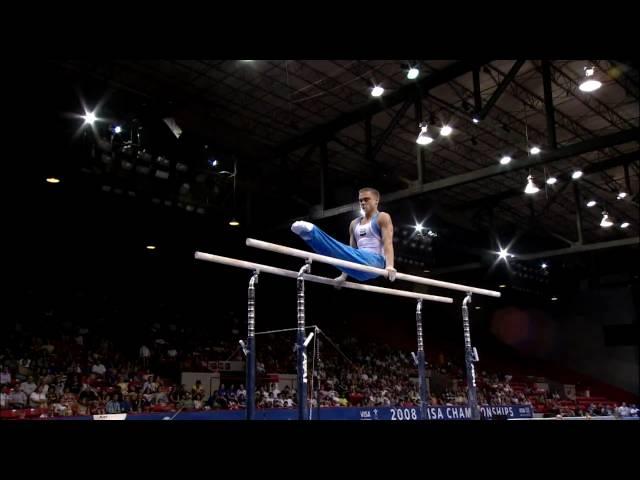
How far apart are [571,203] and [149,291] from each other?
15828 mm

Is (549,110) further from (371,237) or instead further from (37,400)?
(37,400)

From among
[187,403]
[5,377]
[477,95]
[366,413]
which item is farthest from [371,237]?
[5,377]

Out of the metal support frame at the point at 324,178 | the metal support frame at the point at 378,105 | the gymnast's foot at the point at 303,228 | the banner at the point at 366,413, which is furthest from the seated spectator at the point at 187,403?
the gymnast's foot at the point at 303,228

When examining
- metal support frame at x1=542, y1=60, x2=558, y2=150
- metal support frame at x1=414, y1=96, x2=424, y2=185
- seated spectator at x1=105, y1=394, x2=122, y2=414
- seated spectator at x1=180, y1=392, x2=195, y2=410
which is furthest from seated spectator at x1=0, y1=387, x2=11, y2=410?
metal support frame at x1=542, y1=60, x2=558, y2=150

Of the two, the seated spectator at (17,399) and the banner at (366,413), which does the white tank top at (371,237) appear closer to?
the banner at (366,413)

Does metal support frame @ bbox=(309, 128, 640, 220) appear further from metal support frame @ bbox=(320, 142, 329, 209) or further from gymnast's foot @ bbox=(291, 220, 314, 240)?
gymnast's foot @ bbox=(291, 220, 314, 240)

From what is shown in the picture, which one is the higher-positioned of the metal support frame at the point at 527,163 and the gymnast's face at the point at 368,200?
the metal support frame at the point at 527,163

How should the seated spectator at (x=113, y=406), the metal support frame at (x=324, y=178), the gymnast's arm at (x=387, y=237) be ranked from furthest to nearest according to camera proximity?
1. the metal support frame at (x=324, y=178)
2. the seated spectator at (x=113, y=406)
3. the gymnast's arm at (x=387, y=237)

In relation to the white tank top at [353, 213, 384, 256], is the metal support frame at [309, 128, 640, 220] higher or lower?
higher

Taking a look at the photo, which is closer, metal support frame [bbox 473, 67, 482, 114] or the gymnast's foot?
the gymnast's foot

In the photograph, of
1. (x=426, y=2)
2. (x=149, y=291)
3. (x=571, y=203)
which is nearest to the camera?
(x=426, y=2)

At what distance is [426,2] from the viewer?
8.66ft

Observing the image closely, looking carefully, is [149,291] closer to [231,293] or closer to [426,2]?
[231,293]
